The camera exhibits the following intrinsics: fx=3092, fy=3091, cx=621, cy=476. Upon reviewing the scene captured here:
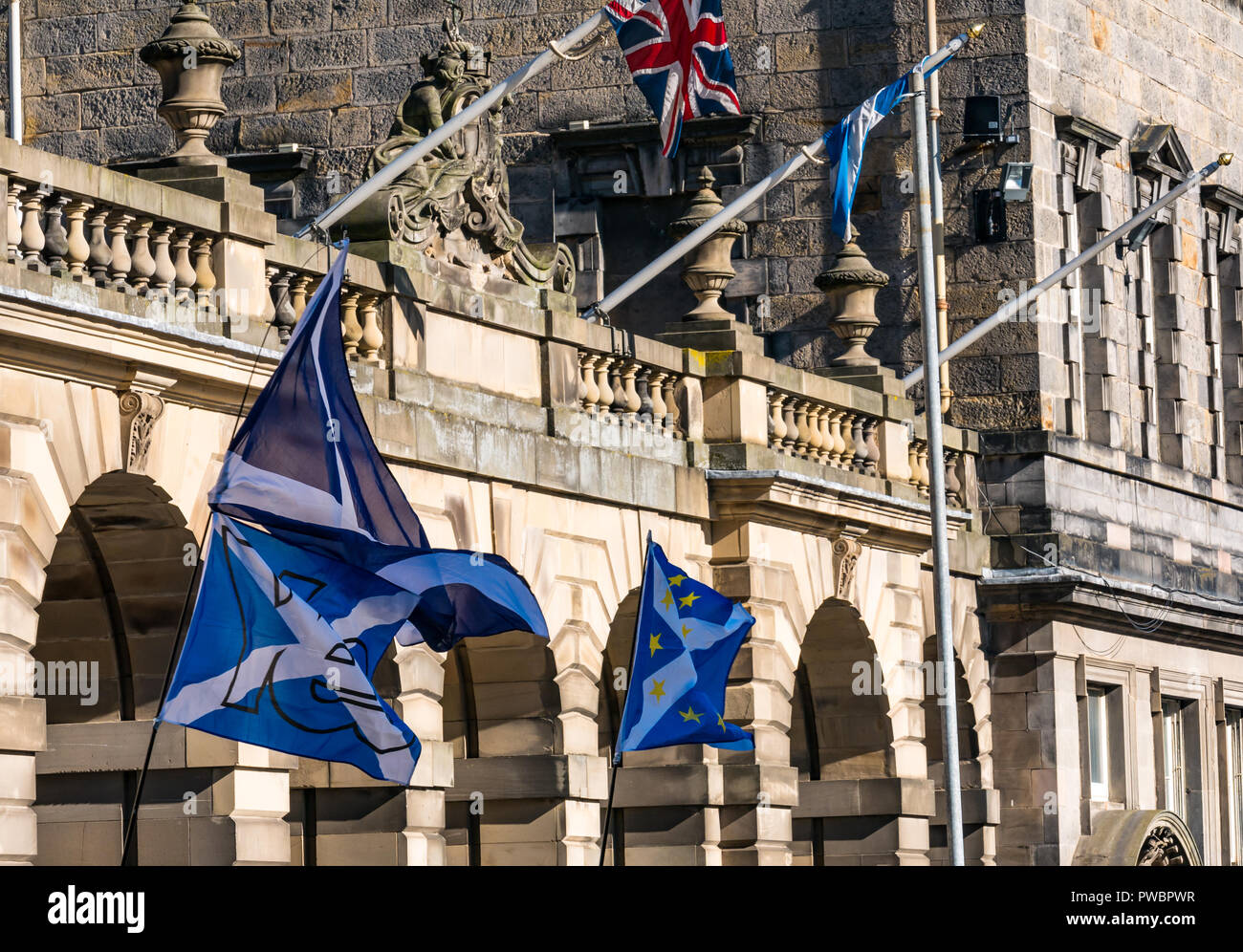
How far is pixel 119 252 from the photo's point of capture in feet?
61.2

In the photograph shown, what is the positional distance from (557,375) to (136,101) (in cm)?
1300

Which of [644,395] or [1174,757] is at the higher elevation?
[644,395]

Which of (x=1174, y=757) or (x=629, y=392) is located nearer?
(x=629, y=392)

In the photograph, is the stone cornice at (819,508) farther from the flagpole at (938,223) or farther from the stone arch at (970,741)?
the flagpole at (938,223)

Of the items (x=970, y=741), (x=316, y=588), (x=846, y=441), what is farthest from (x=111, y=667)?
(x=970, y=741)

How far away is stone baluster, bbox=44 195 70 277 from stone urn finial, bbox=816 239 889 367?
44.2ft

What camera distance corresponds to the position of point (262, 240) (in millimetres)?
20062

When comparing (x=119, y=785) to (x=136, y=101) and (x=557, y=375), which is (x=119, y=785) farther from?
(x=136, y=101)

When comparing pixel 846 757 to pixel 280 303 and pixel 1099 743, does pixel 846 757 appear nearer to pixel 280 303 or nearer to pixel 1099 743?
pixel 1099 743

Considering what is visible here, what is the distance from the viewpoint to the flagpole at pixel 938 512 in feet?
89.8

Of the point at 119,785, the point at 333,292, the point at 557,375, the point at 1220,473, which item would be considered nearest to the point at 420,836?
the point at 119,785

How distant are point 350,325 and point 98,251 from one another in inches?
129

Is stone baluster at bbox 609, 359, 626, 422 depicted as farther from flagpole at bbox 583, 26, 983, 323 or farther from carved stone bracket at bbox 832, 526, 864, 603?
carved stone bracket at bbox 832, 526, 864, 603

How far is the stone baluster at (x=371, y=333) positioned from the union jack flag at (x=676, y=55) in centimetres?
426
